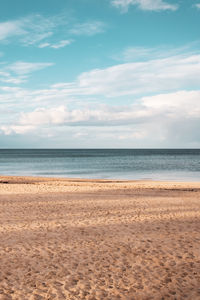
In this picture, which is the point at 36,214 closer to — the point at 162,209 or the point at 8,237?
the point at 8,237

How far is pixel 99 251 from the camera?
1020 centimetres

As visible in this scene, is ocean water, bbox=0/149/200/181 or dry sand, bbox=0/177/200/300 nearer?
dry sand, bbox=0/177/200/300

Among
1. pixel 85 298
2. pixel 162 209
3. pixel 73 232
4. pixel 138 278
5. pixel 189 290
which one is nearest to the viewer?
pixel 85 298

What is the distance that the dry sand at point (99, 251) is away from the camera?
295 inches

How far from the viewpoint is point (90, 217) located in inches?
597

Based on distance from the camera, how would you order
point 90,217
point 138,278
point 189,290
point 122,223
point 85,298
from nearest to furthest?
point 85,298 → point 189,290 → point 138,278 → point 122,223 → point 90,217

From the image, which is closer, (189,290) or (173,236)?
(189,290)

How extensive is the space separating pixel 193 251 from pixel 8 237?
261 inches

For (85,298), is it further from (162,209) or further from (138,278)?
(162,209)

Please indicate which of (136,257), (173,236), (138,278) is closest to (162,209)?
(173,236)

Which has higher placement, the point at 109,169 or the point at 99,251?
the point at 99,251

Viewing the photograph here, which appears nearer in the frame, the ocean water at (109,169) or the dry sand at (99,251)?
the dry sand at (99,251)

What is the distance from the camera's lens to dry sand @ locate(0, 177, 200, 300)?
7.50 m

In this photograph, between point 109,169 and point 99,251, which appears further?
point 109,169
